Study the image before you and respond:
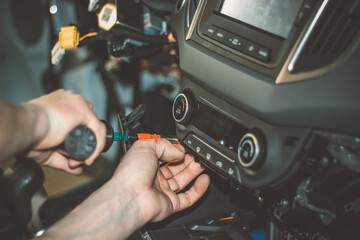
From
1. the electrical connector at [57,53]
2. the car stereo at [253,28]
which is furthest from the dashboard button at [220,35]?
the electrical connector at [57,53]

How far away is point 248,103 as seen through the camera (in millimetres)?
584

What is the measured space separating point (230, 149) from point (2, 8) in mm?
1511

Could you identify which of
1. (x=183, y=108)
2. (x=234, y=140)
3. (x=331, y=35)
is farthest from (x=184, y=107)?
(x=331, y=35)

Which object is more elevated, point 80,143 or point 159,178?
point 80,143

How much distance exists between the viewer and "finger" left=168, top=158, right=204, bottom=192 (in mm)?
892

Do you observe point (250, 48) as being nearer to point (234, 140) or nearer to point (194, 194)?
point (234, 140)

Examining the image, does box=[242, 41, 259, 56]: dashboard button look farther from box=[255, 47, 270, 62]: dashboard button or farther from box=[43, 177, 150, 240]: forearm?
box=[43, 177, 150, 240]: forearm

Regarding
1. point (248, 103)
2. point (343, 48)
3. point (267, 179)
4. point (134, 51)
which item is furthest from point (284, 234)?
point (134, 51)

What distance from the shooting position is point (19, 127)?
49 cm

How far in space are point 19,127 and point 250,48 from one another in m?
0.48

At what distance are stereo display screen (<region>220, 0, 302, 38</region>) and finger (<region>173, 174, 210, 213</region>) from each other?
492 millimetres

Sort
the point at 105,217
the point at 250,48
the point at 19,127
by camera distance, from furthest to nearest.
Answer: the point at 105,217 < the point at 250,48 < the point at 19,127

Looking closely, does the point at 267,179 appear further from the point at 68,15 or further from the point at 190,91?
the point at 68,15

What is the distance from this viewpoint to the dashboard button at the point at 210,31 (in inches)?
26.1
